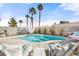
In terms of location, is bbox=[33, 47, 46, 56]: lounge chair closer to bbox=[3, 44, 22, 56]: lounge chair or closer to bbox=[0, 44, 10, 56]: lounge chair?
bbox=[3, 44, 22, 56]: lounge chair

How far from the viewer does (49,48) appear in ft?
5.54

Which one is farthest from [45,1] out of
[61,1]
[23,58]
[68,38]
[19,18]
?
[23,58]

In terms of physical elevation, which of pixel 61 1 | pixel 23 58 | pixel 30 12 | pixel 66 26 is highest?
pixel 61 1

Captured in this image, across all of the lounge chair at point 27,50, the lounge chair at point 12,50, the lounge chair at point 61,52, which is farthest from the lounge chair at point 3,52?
the lounge chair at point 61,52

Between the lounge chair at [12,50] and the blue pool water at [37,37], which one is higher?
the blue pool water at [37,37]

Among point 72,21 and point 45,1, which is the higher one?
point 45,1

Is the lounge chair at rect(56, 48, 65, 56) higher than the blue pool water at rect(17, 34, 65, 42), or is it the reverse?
the blue pool water at rect(17, 34, 65, 42)

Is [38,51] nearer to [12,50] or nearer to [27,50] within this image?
[27,50]

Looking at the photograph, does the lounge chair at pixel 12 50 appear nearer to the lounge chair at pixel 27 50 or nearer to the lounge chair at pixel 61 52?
the lounge chair at pixel 27 50

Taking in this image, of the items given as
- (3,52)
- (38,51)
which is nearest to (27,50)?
(38,51)

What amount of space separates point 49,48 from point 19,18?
0.41m

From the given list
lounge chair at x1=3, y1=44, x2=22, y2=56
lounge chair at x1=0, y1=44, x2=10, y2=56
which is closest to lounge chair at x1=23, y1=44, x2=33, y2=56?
lounge chair at x1=3, y1=44, x2=22, y2=56

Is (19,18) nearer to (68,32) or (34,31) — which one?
(34,31)

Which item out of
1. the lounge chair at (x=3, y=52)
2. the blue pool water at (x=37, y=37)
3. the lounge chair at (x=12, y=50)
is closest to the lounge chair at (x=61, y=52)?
the blue pool water at (x=37, y=37)
